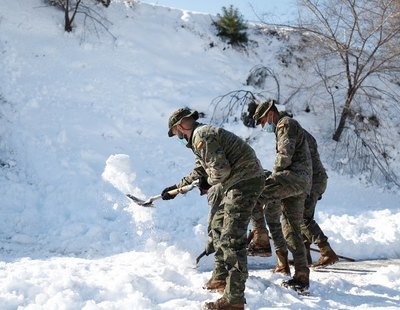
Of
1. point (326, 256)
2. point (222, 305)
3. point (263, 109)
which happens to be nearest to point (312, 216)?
point (326, 256)

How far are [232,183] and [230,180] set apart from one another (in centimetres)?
3

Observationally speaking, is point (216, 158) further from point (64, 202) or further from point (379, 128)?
point (379, 128)

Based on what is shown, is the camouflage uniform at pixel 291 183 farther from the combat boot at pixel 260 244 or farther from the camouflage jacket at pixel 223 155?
the combat boot at pixel 260 244

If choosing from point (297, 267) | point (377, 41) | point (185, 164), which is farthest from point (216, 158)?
point (377, 41)

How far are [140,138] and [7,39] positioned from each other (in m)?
3.21

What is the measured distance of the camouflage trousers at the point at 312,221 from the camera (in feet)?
17.1

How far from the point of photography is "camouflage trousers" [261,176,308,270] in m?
4.35

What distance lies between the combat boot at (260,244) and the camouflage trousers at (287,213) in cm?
67

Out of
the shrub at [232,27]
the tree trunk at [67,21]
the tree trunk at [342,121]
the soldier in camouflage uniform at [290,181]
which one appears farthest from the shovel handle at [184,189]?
the shrub at [232,27]

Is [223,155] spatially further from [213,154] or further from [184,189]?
[184,189]

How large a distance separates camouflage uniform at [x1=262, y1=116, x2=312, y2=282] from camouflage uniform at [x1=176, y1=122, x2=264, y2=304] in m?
0.63

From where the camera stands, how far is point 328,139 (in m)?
10.3

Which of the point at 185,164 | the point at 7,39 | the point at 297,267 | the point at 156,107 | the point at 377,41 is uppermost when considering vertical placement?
the point at 377,41

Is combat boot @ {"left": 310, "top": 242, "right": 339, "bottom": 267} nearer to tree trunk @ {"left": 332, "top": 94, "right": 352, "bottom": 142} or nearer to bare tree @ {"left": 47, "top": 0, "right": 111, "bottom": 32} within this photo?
tree trunk @ {"left": 332, "top": 94, "right": 352, "bottom": 142}
